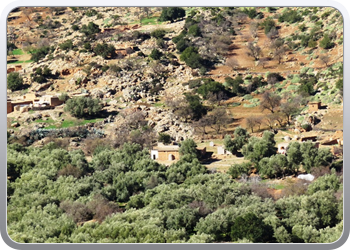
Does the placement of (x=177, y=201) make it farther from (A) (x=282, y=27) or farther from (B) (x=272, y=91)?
(A) (x=282, y=27)

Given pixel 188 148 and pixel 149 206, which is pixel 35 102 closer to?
pixel 188 148

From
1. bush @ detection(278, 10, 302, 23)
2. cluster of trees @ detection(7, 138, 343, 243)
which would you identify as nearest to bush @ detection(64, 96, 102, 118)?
cluster of trees @ detection(7, 138, 343, 243)

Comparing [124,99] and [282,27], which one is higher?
[282,27]

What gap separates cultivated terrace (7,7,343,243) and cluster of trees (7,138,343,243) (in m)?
0.05

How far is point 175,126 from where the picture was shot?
2212cm

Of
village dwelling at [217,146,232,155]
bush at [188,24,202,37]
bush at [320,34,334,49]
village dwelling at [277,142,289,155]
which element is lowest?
village dwelling at [217,146,232,155]

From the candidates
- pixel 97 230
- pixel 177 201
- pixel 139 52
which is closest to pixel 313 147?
pixel 177 201

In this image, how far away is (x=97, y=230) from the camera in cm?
946

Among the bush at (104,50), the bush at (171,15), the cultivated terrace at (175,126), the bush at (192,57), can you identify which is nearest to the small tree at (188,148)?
the cultivated terrace at (175,126)

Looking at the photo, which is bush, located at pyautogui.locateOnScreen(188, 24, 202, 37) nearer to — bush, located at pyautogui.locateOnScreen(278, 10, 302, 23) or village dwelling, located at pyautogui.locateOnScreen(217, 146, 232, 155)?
bush, located at pyautogui.locateOnScreen(278, 10, 302, 23)

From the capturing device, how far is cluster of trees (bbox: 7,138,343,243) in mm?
9219

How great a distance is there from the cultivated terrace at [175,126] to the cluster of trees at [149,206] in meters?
0.05

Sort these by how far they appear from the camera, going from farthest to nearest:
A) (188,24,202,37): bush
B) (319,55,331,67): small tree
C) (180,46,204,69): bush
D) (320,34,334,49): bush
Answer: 1. (188,24,202,37): bush
2. (180,46,204,69): bush
3. (320,34,334,49): bush
4. (319,55,331,67): small tree
